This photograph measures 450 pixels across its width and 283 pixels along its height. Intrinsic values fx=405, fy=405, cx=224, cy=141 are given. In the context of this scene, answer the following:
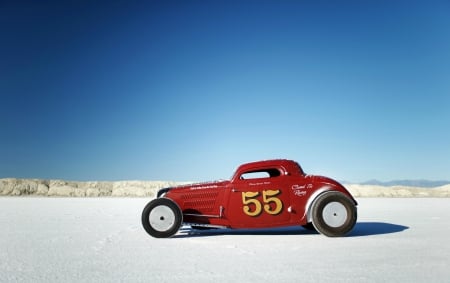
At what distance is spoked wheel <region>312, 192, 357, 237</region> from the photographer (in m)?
8.61

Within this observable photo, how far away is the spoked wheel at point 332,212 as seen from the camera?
8609 mm

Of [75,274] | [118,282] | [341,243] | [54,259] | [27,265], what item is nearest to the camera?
[118,282]

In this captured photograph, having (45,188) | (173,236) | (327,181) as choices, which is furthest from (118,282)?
(45,188)

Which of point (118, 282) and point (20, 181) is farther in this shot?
point (20, 181)

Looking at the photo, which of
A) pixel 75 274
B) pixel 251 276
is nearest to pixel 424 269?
pixel 251 276

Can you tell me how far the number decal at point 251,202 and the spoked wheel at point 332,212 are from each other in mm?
1190

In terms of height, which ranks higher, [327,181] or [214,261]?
[327,181]

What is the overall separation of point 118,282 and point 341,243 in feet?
14.9

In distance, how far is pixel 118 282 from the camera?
4.63 meters

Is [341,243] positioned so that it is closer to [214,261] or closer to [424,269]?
[424,269]

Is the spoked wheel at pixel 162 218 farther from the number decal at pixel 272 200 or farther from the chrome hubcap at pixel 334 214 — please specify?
the chrome hubcap at pixel 334 214

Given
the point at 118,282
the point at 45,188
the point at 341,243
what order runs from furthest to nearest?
1. the point at 45,188
2. the point at 341,243
3. the point at 118,282

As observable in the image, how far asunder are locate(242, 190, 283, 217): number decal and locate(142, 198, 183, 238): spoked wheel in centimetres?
146

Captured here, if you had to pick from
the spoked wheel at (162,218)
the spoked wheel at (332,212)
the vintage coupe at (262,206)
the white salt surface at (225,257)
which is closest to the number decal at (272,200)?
the vintage coupe at (262,206)
